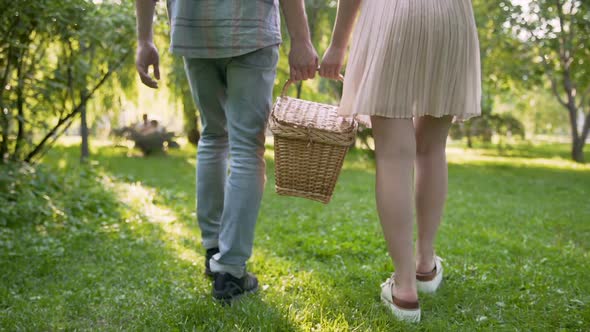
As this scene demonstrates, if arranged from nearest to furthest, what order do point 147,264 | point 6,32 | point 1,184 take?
point 147,264, point 6,32, point 1,184

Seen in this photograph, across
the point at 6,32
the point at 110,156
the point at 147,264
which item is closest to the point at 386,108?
the point at 147,264

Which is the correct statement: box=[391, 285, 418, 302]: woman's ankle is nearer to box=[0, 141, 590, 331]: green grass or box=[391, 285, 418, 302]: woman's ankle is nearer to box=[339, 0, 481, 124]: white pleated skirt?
box=[0, 141, 590, 331]: green grass

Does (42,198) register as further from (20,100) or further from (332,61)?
(332,61)

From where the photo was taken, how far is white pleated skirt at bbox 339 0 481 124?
74.0 inches

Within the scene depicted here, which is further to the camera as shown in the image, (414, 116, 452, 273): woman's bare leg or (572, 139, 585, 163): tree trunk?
(572, 139, 585, 163): tree trunk

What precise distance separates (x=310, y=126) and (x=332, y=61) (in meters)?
0.25

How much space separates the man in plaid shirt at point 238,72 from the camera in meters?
2.01

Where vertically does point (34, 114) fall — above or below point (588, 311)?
above

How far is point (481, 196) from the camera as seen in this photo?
6184mm

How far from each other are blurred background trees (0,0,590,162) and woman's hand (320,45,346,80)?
1.95 metres

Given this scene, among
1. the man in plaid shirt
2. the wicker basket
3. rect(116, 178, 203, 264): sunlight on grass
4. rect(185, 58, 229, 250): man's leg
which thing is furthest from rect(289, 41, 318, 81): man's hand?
rect(116, 178, 203, 264): sunlight on grass

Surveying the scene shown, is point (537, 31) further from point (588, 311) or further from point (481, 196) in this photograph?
point (588, 311)

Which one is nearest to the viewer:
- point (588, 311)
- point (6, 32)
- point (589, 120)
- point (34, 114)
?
point (588, 311)

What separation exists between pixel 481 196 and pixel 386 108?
4675 mm
